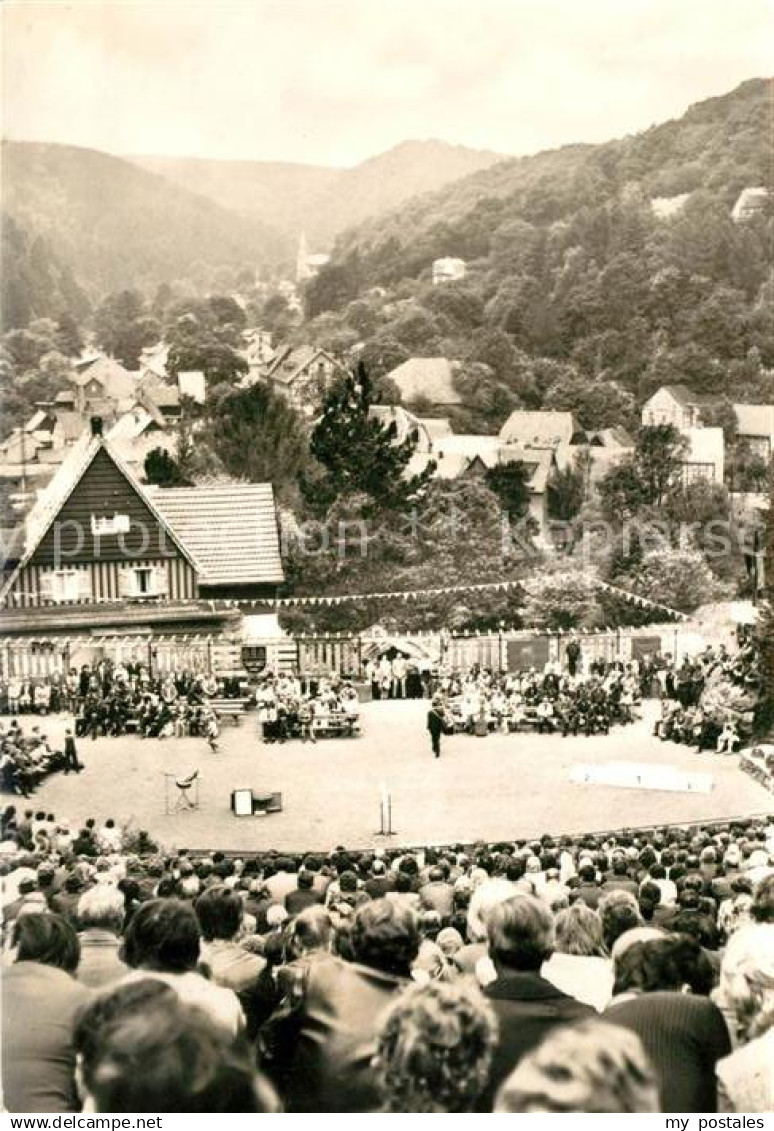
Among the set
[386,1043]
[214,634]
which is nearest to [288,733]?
[214,634]

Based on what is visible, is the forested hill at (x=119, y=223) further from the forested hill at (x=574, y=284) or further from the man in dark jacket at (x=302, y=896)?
the man in dark jacket at (x=302, y=896)

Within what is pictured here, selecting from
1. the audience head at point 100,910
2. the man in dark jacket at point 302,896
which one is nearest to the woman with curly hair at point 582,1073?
the audience head at point 100,910

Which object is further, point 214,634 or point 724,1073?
point 214,634

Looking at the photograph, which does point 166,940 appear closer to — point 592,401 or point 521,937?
point 521,937

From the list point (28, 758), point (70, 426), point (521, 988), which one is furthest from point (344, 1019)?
point (70, 426)

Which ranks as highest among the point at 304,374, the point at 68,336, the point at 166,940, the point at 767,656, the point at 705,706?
the point at 68,336
